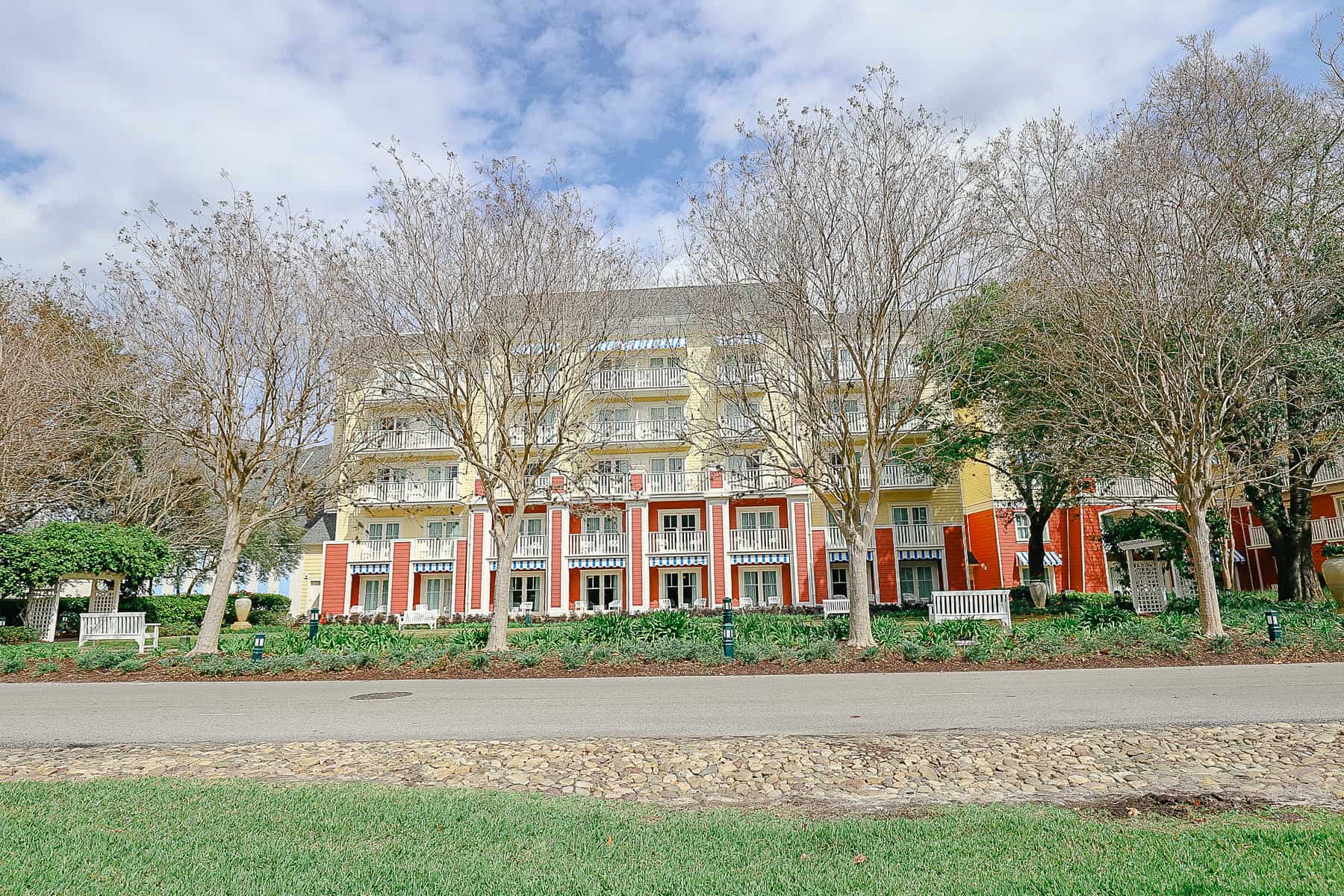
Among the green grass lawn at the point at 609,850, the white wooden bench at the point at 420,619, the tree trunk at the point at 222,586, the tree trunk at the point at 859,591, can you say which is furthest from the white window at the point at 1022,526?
the green grass lawn at the point at 609,850

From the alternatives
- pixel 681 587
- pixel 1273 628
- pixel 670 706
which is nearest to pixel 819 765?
pixel 670 706

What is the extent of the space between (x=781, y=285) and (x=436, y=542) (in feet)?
88.1

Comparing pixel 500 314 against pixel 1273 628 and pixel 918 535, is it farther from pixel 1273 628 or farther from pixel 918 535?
pixel 918 535

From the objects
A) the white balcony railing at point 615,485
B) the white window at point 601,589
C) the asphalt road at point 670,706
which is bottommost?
the asphalt road at point 670,706

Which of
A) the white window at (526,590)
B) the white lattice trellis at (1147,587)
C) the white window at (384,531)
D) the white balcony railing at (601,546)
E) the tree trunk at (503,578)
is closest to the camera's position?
the tree trunk at (503,578)

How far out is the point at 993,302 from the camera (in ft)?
56.5

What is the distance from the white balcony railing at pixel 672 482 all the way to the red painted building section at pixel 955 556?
36.6 ft

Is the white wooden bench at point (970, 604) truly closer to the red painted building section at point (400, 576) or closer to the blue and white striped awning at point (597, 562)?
the blue and white striped awning at point (597, 562)

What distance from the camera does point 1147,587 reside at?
2494 centimetres

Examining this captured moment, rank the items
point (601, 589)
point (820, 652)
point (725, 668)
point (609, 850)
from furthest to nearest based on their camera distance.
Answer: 1. point (601, 589)
2. point (820, 652)
3. point (725, 668)
4. point (609, 850)

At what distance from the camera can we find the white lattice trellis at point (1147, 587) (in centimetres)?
2444

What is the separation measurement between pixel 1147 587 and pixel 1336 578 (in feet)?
14.7

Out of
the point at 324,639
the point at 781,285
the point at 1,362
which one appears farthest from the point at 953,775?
the point at 1,362

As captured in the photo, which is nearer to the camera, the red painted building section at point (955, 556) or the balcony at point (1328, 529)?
the balcony at point (1328, 529)
